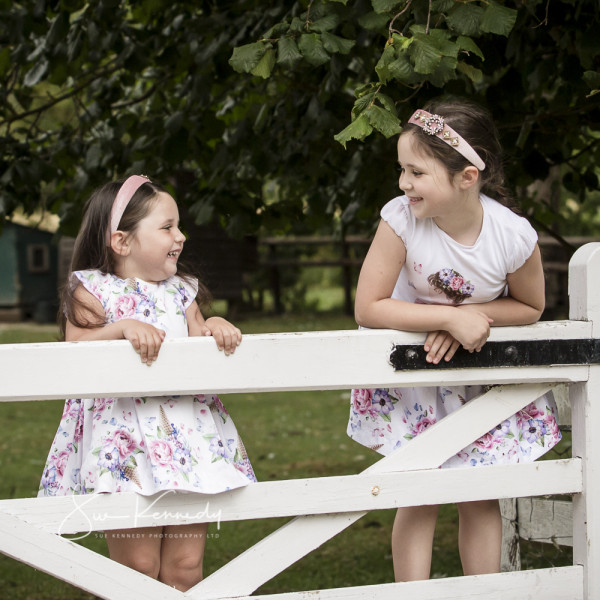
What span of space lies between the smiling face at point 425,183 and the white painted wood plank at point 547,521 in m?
1.62

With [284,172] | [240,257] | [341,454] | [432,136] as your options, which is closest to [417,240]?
[432,136]

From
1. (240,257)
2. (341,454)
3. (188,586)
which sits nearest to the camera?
(188,586)

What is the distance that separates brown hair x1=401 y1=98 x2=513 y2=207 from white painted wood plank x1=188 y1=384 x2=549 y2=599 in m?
0.59

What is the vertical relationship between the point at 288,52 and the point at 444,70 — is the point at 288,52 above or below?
above

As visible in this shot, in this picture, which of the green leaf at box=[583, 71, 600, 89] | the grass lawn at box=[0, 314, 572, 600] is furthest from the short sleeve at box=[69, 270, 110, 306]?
the green leaf at box=[583, 71, 600, 89]

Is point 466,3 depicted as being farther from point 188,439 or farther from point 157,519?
point 157,519

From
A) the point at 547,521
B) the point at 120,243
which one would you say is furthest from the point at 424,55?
the point at 547,521

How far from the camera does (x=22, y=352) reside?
6.89ft

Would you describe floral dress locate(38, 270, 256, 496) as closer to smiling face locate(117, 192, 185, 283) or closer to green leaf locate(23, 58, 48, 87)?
smiling face locate(117, 192, 185, 283)

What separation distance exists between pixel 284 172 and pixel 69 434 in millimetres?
2281

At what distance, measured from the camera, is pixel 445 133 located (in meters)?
2.45

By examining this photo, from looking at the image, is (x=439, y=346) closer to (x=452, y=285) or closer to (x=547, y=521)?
(x=452, y=285)

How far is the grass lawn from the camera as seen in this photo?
14.3 feet

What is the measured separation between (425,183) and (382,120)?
20 cm
